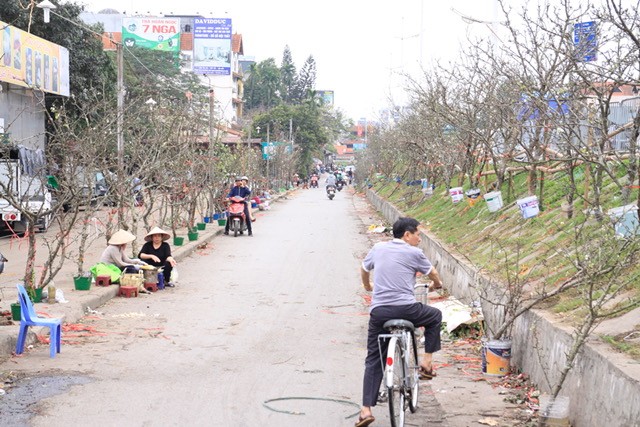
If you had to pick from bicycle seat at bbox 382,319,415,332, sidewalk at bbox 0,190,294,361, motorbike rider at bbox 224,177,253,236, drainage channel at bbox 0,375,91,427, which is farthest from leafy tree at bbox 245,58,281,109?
bicycle seat at bbox 382,319,415,332

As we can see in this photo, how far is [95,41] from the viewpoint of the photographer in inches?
1577

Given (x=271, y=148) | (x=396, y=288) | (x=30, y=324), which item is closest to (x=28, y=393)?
(x=30, y=324)

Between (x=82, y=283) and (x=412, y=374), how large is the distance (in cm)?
766

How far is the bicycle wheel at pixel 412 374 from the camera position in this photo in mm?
7586

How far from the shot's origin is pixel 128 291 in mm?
14828

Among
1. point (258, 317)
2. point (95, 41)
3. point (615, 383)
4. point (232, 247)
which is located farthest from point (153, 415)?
point (95, 41)

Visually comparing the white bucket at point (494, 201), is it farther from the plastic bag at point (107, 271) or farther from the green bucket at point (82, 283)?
the green bucket at point (82, 283)

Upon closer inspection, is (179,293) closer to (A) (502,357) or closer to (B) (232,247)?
(A) (502,357)

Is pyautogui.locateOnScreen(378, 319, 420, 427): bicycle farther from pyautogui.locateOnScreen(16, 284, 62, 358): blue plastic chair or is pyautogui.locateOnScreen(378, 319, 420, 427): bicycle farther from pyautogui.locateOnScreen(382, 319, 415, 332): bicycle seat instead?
pyautogui.locateOnScreen(16, 284, 62, 358): blue plastic chair

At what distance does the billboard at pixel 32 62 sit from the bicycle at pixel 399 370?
2127 cm

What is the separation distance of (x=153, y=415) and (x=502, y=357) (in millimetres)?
3778

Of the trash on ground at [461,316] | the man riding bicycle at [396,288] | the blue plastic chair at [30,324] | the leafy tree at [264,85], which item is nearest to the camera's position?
the man riding bicycle at [396,288]

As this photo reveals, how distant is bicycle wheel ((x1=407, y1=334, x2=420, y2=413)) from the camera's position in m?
7.59

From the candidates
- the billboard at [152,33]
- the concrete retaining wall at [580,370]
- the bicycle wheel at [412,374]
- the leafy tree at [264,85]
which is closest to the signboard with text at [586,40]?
the concrete retaining wall at [580,370]
